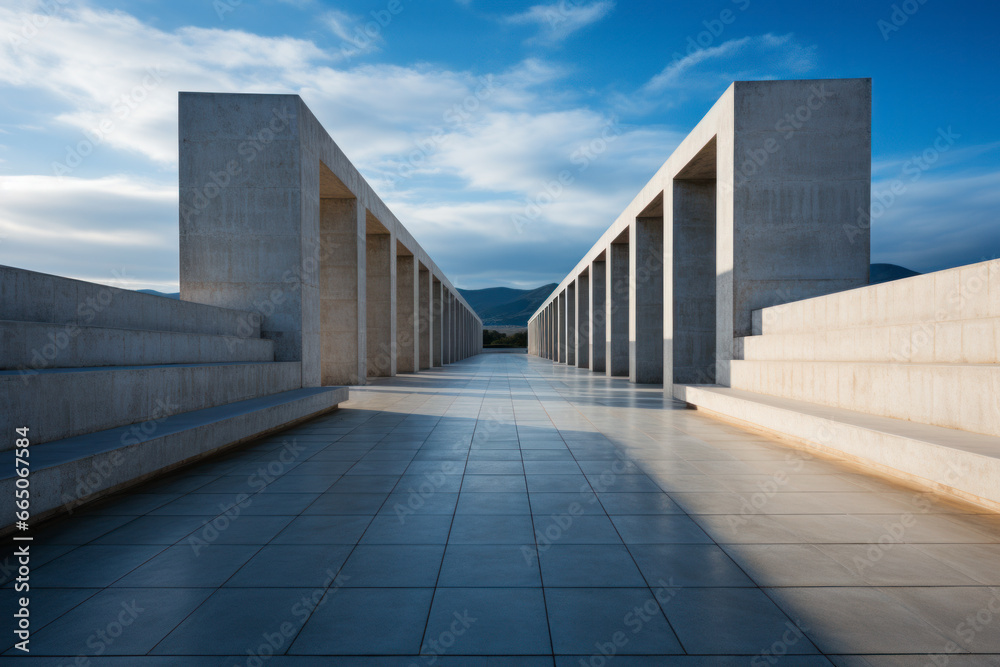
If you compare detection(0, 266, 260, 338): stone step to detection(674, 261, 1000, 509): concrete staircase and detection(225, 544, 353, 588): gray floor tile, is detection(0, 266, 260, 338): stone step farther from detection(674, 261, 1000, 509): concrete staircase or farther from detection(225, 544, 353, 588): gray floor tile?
detection(674, 261, 1000, 509): concrete staircase

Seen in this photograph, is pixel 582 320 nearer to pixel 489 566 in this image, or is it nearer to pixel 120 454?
pixel 120 454

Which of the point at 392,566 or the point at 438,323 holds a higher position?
the point at 438,323

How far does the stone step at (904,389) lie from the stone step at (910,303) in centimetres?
84

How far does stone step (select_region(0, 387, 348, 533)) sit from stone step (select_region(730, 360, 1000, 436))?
8.39 metres

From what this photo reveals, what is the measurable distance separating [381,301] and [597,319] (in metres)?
11.2

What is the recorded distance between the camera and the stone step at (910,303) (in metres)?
6.38

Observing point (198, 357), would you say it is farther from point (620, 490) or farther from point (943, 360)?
point (943, 360)

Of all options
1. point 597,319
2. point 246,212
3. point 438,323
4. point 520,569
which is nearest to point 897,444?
point 520,569

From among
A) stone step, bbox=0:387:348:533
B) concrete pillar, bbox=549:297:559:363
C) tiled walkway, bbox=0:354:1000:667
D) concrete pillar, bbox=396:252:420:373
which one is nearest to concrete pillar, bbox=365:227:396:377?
concrete pillar, bbox=396:252:420:373

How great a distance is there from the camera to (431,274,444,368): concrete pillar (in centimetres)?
3444

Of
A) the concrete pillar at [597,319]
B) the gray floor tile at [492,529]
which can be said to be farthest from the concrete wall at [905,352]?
the concrete pillar at [597,319]

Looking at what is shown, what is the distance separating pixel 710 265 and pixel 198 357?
43.3ft

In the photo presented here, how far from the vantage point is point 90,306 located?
721 cm

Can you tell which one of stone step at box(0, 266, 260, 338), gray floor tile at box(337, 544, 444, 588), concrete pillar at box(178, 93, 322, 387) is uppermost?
concrete pillar at box(178, 93, 322, 387)
